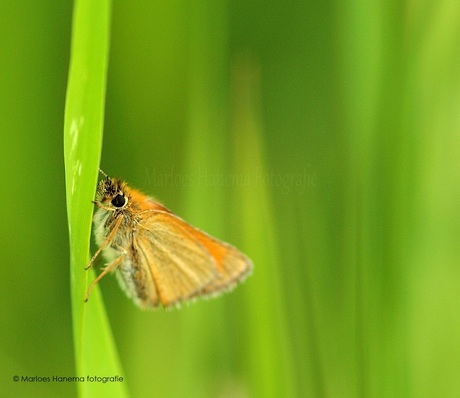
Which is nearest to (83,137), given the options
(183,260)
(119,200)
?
(119,200)

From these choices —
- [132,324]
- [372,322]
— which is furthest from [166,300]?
[372,322]

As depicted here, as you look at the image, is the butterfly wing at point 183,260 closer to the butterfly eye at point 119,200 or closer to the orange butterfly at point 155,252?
the orange butterfly at point 155,252

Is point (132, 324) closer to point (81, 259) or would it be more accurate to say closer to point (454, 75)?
point (81, 259)

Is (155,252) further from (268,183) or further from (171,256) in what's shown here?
(268,183)

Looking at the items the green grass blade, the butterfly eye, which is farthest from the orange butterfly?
the green grass blade

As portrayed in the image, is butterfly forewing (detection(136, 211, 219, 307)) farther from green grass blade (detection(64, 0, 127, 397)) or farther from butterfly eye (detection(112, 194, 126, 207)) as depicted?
green grass blade (detection(64, 0, 127, 397))

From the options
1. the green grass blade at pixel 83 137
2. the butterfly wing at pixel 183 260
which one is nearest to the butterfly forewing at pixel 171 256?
the butterfly wing at pixel 183 260
